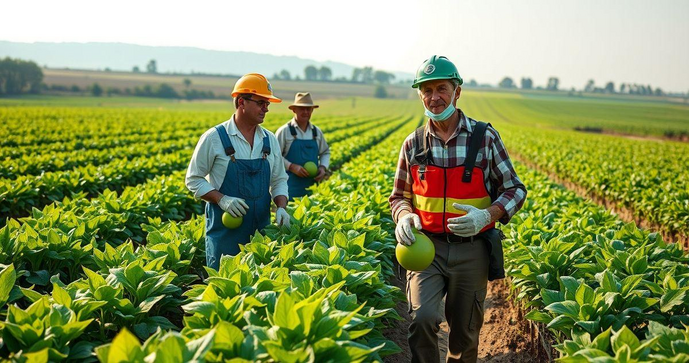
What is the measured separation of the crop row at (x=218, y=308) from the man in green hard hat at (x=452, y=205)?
37 centimetres

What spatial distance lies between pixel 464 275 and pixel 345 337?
156cm

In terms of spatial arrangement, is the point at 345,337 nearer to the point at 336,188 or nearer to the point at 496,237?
the point at 496,237

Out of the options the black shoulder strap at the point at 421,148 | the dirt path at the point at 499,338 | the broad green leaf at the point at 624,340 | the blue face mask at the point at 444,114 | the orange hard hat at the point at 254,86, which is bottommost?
the dirt path at the point at 499,338

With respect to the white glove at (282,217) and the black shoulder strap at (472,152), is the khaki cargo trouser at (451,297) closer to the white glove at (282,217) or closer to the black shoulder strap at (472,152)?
the black shoulder strap at (472,152)

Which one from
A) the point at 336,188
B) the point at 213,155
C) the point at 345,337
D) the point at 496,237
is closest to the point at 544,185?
the point at 336,188

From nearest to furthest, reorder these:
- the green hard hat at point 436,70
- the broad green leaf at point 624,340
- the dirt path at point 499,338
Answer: the broad green leaf at point 624,340 → the green hard hat at point 436,70 → the dirt path at point 499,338

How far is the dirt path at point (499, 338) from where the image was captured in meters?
5.09

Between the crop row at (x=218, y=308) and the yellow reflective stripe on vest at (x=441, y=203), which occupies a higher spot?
the yellow reflective stripe on vest at (x=441, y=203)

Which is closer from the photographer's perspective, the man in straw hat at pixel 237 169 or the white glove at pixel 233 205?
the white glove at pixel 233 205

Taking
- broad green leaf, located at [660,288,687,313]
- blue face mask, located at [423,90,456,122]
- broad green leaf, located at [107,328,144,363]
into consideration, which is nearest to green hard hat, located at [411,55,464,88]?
blue face mask, located at [423,90,456,122]

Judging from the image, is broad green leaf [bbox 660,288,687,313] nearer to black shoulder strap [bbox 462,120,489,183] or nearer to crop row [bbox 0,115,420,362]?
black shoulder strap [bbox 462,120,489,183]

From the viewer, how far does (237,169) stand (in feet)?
14.8

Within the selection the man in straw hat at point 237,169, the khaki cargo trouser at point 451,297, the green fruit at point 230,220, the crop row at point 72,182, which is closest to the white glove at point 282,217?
the man in straw hat at point 237,169

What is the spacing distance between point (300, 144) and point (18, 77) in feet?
303
